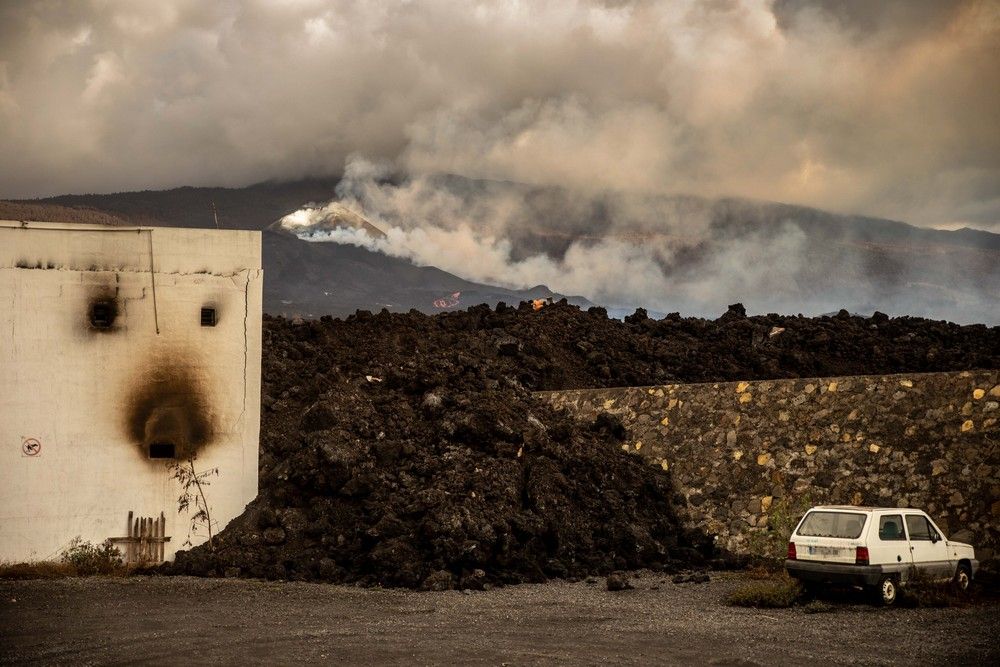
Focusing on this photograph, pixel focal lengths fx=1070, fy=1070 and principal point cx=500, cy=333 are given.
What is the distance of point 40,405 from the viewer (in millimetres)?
19875

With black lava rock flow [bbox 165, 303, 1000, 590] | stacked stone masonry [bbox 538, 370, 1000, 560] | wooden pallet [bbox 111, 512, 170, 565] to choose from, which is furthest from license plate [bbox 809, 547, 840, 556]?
wooden pallet [bbox 111, 512, 170, 565]

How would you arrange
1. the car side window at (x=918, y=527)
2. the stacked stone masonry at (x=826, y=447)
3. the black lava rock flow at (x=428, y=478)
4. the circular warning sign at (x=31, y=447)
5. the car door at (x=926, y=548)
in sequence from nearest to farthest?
the car door at (x=926, y=548) → the car side window at (x=918, y=527) → the stacked stone masonry at (x=826, y=447) → the black lava rock flow at (x=428, y=478) → the circular warning sign at (x=31, y=447)

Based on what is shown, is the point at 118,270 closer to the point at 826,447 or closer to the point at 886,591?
the point at 826,447

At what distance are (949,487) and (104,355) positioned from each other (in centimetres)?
1527

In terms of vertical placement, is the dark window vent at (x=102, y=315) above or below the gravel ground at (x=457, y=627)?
above

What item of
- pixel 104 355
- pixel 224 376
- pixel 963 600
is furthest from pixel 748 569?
pixel 104 355

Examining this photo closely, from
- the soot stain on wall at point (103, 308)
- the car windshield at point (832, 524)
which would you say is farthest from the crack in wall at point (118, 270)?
the car windshield at point (832, 524)

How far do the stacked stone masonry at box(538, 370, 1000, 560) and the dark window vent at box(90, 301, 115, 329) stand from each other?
427 inches

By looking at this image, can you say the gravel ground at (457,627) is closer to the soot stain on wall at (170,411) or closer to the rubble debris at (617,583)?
the rubble debris at (617,583)

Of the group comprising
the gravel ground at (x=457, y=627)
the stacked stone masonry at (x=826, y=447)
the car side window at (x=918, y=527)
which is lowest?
the gravel ground at (x=457, y=627)

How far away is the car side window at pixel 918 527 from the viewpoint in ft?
51.6

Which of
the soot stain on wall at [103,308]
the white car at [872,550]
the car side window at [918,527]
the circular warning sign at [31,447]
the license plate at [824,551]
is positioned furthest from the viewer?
the soot stain on wall at [103,308]

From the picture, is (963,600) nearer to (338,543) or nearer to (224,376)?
(338,543)

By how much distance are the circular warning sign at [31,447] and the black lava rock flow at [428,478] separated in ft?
10.7
